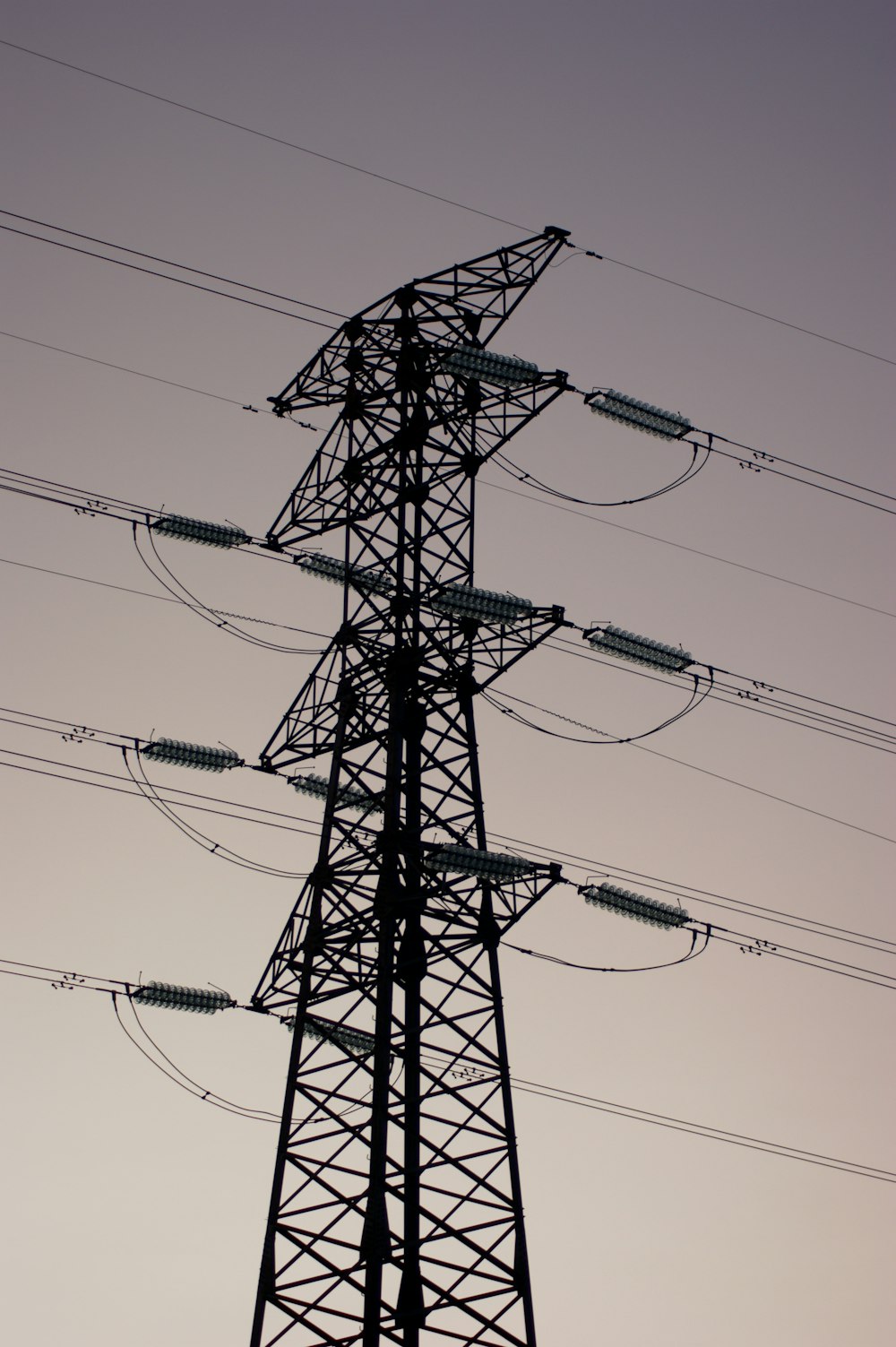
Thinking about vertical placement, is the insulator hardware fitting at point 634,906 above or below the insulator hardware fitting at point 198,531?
below

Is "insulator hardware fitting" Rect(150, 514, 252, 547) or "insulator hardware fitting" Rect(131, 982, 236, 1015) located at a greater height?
"insulator hardware fitting" Rect(150, 514, 252, 547)

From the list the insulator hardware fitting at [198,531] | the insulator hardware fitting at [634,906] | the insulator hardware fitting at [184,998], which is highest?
the insulator hardware fitting at [198,531]

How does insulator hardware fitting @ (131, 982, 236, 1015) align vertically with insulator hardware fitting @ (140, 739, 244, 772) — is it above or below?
below

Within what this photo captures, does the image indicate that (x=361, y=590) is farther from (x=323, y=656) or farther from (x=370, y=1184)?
(x=370, y=1184)

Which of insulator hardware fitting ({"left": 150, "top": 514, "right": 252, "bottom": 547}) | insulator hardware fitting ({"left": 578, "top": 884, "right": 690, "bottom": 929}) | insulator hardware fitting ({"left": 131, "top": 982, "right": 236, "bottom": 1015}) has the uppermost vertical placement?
insulator hardware fitting ({"left": 150, "top": 514, "right": 252, "bottom": 547})

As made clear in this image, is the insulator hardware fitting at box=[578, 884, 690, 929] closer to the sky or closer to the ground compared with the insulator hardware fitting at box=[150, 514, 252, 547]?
closer to the ground

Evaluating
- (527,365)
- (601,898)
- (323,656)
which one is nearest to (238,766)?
(323,656)

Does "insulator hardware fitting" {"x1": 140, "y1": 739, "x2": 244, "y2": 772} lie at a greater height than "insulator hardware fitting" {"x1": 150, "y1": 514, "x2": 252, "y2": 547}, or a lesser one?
lesser

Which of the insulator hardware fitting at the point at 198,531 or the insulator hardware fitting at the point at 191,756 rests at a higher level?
the insulator hardware fitting at the point at 198,531

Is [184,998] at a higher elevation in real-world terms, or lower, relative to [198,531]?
lower

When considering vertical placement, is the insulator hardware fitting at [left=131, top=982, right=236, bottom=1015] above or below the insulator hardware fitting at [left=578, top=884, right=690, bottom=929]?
below

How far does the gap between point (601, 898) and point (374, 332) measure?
10.7 m

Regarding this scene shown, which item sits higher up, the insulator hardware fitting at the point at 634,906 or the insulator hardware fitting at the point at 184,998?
the insulator hardware fitting at the point at 634,906

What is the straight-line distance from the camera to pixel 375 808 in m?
27.7
